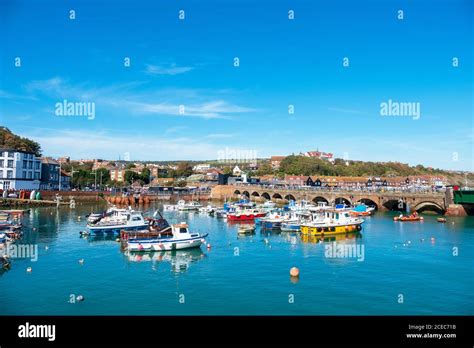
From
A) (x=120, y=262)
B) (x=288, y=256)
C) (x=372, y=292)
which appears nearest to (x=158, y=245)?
(x=120, y=262)

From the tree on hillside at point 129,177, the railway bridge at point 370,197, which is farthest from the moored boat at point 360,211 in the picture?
Answer: the tree on hillside at point 129,177

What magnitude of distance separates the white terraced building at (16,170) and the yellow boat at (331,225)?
228 ft

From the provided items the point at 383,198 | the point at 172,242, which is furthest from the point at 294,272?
the point at 383,198

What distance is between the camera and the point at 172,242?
3766 cm

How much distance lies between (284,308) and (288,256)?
13370mm

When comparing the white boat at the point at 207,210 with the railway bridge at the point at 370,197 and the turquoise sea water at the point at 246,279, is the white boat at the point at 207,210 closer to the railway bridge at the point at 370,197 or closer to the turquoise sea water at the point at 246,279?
the railway bridge at the point at 370,197

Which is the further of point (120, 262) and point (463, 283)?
point (120, 262)

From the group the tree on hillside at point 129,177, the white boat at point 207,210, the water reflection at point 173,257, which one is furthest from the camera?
A: the tree on hillside at point 129,177

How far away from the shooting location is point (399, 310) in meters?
22.8

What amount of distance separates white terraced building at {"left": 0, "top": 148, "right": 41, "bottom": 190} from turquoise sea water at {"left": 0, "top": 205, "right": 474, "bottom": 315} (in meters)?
51.0

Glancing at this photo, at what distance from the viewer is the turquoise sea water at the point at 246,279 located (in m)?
23.0

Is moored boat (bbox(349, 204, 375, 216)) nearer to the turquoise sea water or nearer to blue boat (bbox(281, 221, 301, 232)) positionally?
blue boat (bbox(281, 221, 301, 232))

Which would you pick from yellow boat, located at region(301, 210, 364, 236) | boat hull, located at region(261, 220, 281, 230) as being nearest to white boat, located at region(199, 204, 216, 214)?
boat hull, located at region(261, 220, 281, 230)

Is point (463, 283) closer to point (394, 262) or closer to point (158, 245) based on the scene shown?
point (394, 262)
